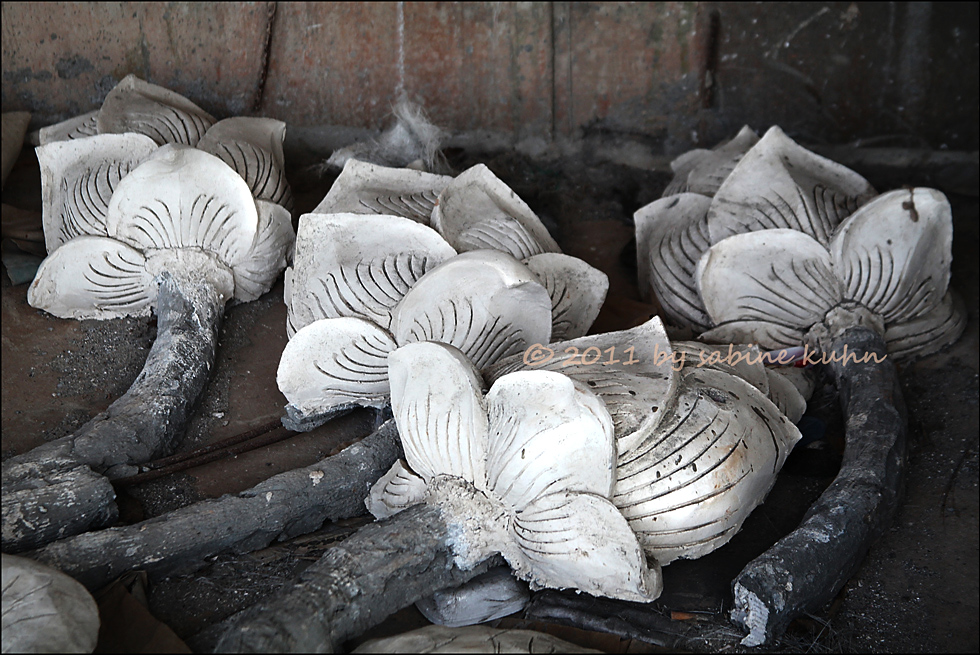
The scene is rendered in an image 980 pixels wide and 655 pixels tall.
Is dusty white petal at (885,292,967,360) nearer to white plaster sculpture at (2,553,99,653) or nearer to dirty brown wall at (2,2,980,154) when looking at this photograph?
dirty brown wall at (2,2,980,154)

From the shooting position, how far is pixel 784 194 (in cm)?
265

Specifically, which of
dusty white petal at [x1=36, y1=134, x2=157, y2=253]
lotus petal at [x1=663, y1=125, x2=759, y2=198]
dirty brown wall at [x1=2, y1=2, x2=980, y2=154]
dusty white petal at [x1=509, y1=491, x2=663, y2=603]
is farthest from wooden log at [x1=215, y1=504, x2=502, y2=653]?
dirty brown wall at [x1=2, y1=2, x2=980, y2=154]

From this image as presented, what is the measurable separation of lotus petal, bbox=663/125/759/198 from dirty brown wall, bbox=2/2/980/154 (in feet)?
2.68

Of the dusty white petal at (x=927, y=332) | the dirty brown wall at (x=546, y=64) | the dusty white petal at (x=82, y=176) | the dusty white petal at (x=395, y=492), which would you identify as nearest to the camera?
the dusty white petal at (x=395, y=492)

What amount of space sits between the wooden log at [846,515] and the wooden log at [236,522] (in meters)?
0.96

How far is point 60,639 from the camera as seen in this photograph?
137 cm

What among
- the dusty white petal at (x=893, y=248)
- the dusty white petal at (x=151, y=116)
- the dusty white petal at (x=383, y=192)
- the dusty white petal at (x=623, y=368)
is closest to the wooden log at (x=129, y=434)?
the dusty white petal at (x=383, y=192)

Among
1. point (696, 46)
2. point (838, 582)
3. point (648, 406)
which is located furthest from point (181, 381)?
point (696, 46)

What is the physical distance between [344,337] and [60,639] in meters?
1.08

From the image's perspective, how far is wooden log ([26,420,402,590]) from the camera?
5.70 ft

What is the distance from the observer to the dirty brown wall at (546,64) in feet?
12.0

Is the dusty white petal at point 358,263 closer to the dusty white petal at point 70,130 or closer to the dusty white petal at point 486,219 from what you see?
the dusty white petal at point 486,219

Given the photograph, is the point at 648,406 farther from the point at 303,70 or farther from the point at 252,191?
the point at 303,70

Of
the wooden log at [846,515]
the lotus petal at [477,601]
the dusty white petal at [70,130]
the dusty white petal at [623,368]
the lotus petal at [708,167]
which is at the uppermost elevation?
the dusty white petal at [70,130]
